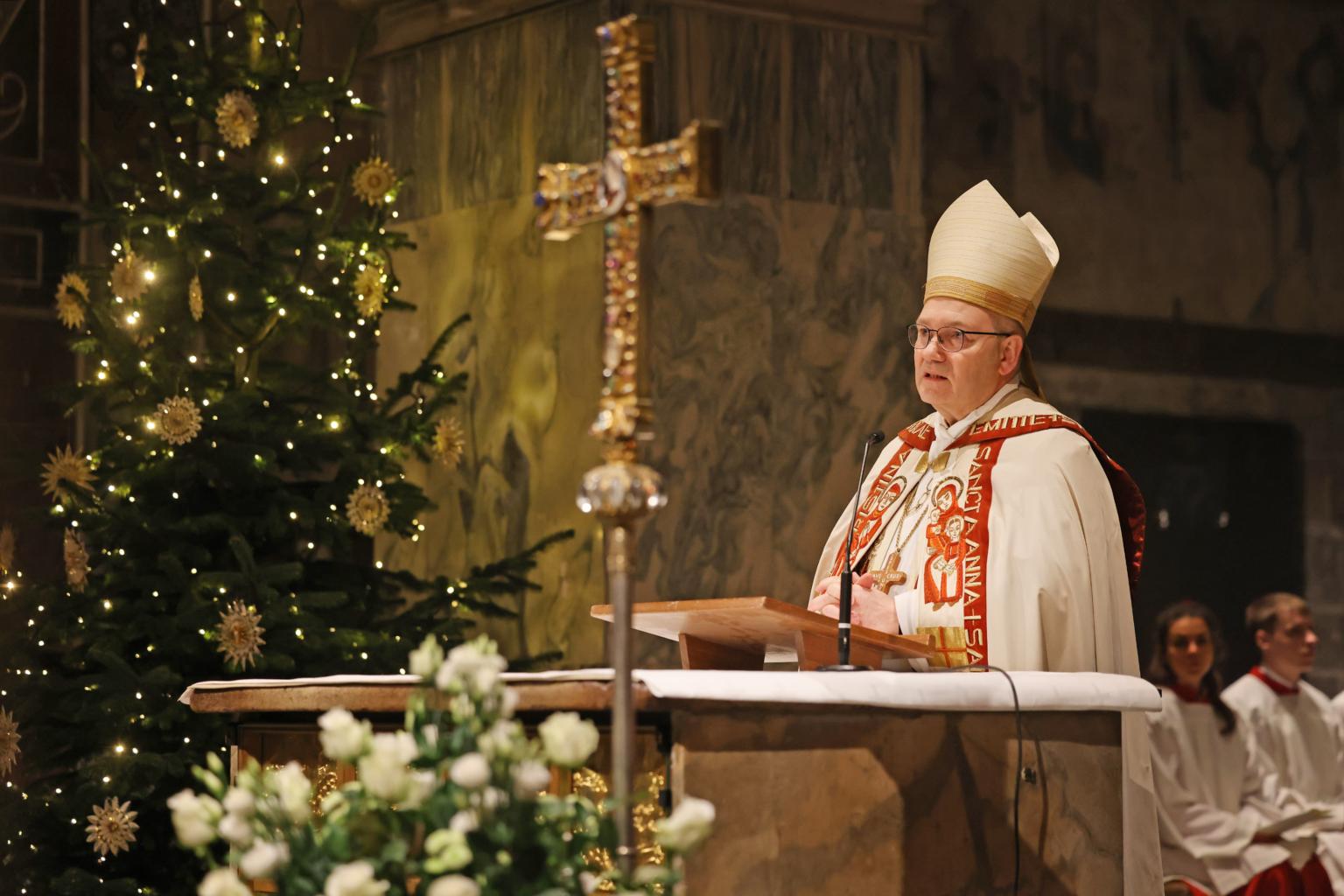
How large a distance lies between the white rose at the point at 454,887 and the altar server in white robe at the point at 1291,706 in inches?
273

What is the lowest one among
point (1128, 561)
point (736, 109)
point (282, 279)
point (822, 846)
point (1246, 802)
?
point (1246, 802)

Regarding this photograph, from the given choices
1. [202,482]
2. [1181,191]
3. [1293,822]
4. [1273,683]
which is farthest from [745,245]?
[1273,683]

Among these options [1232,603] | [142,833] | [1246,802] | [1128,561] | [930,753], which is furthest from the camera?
[1232,603]

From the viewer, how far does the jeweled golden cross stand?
313cm

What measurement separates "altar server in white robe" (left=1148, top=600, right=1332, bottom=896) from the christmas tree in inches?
120

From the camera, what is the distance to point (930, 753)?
12.5ft

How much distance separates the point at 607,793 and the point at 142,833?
9.81 feet

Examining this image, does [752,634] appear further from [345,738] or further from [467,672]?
[345,738]

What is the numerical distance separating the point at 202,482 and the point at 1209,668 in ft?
14.3

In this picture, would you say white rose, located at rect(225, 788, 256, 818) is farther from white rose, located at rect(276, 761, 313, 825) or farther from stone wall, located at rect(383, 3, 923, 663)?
stone wall, located at rect(383, 3, 923, 663)

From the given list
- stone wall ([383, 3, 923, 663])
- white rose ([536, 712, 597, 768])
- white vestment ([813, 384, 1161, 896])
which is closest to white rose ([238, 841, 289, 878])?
white rose ([536, 712, 597, 768])

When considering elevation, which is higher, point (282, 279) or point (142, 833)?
point (282, 279)

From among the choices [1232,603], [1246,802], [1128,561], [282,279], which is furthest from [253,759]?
[1232,603]

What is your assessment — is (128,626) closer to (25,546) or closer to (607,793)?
(25,546)
